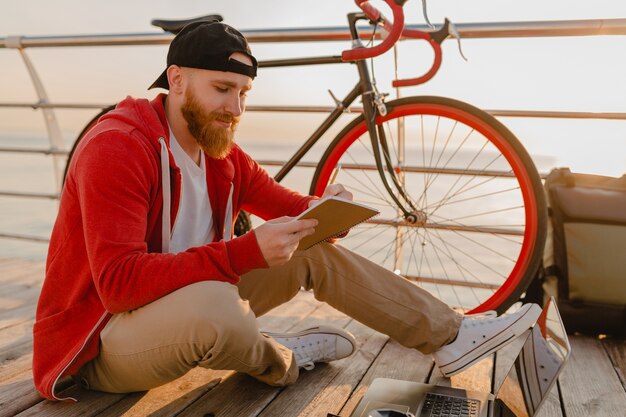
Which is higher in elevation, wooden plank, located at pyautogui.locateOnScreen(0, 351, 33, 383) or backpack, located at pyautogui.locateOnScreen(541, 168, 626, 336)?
backpack, located at pyautogui.locateOnScreen(541, 168, 626, 336)

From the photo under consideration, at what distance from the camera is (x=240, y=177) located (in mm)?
1618

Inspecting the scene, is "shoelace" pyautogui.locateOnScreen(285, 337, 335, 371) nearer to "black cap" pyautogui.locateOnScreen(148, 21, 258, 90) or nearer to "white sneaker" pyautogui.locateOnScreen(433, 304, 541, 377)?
"white sneaker" pyautogui.locateOnScreen(433, 304, 541, 377)

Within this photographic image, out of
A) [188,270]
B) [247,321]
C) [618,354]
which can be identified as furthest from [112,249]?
[618,354]

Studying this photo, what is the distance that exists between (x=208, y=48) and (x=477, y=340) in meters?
0.99

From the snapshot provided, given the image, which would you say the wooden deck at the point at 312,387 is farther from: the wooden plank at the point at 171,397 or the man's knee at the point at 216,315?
the man's knee at the point at 216,315

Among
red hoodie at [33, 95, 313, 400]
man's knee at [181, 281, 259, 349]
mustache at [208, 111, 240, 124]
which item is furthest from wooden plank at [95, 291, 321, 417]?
mustache at [208, 111, 240, 124]

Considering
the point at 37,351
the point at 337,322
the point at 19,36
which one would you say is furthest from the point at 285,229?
the point at 19,36

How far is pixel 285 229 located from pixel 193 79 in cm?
45

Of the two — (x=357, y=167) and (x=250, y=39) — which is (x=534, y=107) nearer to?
(x=357, y=167)

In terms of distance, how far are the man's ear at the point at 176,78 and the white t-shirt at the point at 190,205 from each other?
106 millimetres

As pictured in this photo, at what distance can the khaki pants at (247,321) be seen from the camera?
3.93 ft

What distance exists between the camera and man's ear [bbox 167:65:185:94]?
1.40m

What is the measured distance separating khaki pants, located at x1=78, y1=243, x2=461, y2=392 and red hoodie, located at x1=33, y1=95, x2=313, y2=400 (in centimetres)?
4

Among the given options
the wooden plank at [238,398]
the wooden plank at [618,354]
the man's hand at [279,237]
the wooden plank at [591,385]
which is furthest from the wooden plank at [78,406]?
the wooden plank at [618,354]
